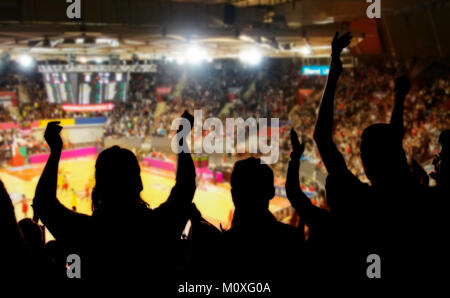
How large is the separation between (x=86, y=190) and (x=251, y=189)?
61.8 ft

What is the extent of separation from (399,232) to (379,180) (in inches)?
11.5

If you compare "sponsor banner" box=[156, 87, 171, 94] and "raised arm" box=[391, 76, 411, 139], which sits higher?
"sponsor banner" box=[156, 87, 171, 94]

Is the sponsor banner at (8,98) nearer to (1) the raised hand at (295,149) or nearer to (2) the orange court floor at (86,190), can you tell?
(2) the orange court floor at (86,190)

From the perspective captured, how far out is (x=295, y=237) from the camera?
189 cm

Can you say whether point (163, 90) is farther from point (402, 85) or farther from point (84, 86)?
point (402, 85)

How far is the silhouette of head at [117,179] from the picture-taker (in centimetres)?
193

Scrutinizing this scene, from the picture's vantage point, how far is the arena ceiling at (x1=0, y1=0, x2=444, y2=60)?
29.2 ft

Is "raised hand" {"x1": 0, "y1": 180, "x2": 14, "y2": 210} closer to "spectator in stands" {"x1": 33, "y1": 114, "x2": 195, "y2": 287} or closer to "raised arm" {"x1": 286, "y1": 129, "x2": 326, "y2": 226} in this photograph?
"spectator in stands" {"x1": 33, "y1": 114, "x2": 195, "y2": 287}

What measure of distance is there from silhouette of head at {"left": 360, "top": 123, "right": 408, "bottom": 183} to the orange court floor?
41.9 ft

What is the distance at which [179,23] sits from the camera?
10.4 meters

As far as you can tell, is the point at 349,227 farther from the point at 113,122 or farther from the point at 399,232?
the point at 113,122

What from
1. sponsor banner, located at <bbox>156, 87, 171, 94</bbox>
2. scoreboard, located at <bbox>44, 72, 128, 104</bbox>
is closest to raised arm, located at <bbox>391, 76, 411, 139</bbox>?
scoreboard, located at <bbox>44, 72, 128, 104</bbox>

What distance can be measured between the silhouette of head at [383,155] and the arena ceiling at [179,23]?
883 centimetres
